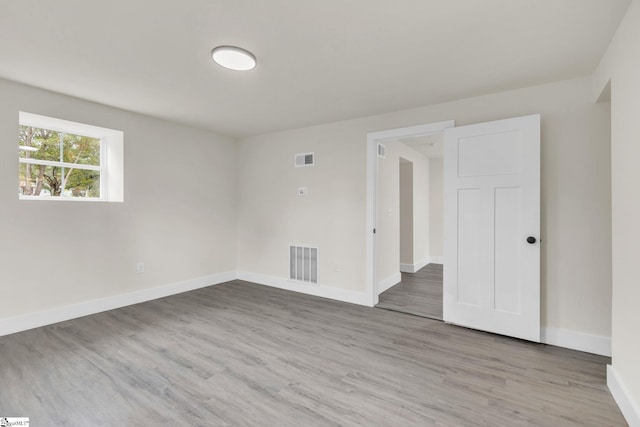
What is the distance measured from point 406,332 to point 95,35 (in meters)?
3.65

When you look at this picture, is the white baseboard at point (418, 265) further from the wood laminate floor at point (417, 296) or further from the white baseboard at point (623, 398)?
the white baseboard at point (623, 398)

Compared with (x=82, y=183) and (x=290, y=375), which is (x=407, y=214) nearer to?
(x=290, y=375)

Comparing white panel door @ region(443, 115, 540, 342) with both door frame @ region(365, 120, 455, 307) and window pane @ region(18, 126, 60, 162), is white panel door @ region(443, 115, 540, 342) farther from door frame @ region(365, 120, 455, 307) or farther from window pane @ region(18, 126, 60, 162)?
window pane @ region(18, 126, 60, 162)

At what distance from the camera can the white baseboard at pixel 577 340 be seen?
8.48ft

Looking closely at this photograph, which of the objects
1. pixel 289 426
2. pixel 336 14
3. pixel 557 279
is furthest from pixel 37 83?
pixel 557 279

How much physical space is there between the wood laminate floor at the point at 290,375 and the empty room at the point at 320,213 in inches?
0.8

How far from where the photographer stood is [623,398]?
6.00 ft

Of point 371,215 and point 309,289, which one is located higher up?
point 371,215

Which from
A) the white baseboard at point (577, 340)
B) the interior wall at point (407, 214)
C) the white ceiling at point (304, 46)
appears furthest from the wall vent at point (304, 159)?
the white baseboard at point (577, 340)

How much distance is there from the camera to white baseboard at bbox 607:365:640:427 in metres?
1.65

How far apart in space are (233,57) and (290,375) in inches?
99.0

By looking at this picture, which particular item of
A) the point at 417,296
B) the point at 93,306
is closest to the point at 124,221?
the point at 93,306

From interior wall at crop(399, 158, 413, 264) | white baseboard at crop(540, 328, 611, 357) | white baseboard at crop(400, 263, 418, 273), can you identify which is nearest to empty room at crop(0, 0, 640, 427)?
white baseboard at crop(540, 328, 611, 357)

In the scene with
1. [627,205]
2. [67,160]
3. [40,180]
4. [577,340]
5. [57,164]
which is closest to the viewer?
[627,205]
